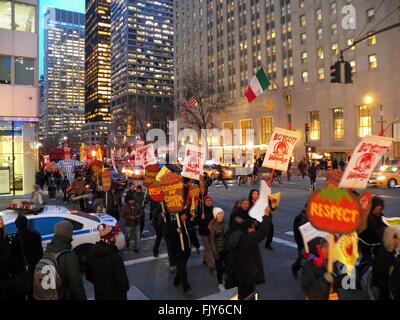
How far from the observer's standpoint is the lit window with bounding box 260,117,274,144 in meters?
61.5

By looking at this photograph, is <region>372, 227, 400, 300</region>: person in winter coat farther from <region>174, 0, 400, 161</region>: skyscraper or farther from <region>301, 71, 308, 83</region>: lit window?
<region>301, 71, 308, 83</region>: lit window

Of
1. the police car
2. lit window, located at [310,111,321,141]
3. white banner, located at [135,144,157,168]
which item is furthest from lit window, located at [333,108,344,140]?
the police car

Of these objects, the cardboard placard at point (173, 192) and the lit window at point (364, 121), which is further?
the lit window at point (364, 121)

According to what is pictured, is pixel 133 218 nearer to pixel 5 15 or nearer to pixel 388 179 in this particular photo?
pixel 5 15

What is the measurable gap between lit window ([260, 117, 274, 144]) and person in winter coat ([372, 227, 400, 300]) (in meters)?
57.1

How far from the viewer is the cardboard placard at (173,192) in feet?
23.8

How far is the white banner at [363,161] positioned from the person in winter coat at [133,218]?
5.47 metres

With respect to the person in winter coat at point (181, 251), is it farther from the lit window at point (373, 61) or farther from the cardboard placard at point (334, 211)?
the lit window at point (373, 61)

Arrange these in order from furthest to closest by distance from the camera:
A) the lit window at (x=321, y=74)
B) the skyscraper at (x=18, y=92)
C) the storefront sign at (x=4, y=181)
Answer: the lit window at (x=321, y=74), the storefront sign at (x=4, y=181), the skyscraper at (x=18, y=92)

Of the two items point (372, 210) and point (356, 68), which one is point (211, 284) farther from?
point (356, 68)

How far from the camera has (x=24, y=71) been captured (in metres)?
20.8

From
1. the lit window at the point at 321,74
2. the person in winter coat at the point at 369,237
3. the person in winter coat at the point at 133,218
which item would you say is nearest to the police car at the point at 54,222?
the person in winter coat at the point at 133,218

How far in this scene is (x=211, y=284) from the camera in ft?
24.0

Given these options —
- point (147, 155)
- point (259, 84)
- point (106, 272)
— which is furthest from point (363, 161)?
point (259, 84)
